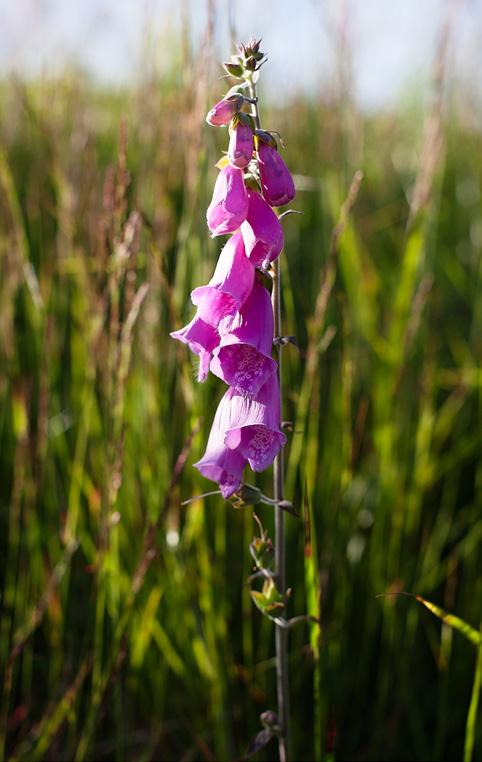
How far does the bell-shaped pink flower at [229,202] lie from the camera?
667 millimetres

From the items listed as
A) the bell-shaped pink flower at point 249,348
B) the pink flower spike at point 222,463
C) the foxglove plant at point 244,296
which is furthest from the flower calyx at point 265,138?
the pink flower spike at point 222,463

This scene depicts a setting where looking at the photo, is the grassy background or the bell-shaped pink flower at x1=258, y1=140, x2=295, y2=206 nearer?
the bell-shaped pink flower at x1=258, y1=140, x2=295, y2=206

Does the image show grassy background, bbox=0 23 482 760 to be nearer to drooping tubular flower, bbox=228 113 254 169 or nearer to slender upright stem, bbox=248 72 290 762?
slender upright stem, bbox=248 72 290 762

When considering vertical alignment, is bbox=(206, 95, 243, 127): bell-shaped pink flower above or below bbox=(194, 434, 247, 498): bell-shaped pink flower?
above

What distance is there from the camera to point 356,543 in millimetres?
1459

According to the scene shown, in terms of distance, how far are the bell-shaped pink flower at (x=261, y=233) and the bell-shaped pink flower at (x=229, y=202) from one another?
0.04 feet

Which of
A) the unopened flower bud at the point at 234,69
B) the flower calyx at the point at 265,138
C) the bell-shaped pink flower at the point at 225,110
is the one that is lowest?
the flower calyx at the point at 265,138

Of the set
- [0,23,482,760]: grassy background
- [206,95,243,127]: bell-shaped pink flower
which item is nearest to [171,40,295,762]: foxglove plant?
[206,95,243,127]: bell-shaped pink flower

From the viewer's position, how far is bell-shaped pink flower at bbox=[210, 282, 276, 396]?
2.28ft

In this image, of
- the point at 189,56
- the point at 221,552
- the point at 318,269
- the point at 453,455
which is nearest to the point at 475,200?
the point at 318,269

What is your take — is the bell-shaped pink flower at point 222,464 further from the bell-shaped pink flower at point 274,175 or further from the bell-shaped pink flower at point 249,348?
the bell-shaped pink flower at point 274,175

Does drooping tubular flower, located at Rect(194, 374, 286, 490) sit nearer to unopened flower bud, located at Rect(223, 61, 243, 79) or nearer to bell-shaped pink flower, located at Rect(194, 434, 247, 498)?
bell-shaped pink flower, located at Rect(194, 434, 247, 498)

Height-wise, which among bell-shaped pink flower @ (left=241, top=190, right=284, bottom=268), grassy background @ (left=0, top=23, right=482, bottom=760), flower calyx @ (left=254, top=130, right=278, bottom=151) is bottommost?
grassy background @ (left=0, top=23, right=482, bottom=760)

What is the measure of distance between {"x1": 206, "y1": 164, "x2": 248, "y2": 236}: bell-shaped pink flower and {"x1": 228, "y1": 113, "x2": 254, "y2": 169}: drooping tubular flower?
13 millimetres
